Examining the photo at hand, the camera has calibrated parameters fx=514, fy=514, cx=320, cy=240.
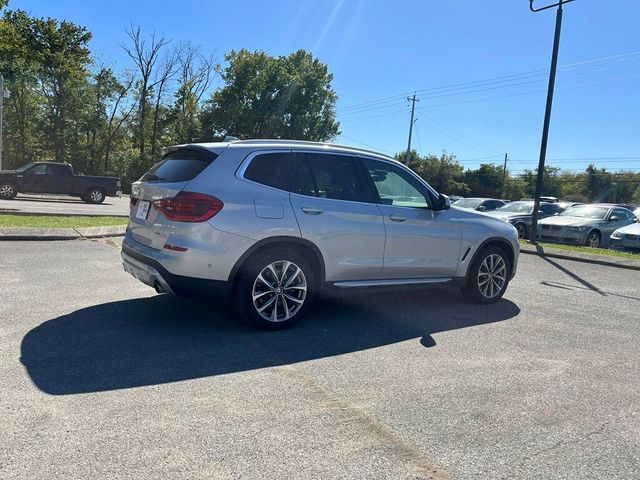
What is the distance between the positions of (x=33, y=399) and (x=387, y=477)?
90.2 inches

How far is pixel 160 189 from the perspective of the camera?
484cm

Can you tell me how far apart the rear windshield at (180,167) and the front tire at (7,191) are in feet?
63.5

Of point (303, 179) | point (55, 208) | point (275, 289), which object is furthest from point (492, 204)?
point (275, 289)

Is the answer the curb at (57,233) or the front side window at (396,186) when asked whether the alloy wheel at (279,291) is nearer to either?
the front side window at (396,186)

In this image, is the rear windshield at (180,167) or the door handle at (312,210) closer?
the rear windshield at (180,167)

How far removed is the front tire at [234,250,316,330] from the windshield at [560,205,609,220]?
14.2m

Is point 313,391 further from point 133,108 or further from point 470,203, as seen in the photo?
point 133,108

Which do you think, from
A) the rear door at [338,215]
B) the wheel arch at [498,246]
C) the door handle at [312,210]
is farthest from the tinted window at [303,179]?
the wheel arch at [498,246]

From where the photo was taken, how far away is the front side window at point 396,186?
5.71m

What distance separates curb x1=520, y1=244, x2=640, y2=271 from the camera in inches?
438

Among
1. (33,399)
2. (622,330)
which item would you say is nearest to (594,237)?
(622,330)

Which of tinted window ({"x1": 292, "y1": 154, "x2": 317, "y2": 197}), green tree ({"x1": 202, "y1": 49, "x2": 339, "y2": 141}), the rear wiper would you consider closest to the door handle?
tinted window ({"x1": 292, "y1": 154, "x2": 317, "y2": 197})

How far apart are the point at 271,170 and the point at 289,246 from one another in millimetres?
764

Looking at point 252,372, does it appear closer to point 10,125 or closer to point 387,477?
point 387,477
